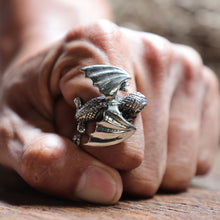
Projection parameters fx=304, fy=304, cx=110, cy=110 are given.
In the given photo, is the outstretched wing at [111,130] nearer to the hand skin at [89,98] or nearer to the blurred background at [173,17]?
the hand skin at [89,98]

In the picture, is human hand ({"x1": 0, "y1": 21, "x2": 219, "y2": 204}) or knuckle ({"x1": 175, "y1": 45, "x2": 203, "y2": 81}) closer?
human hand ({"x1": 0, "y1": 21, "x2": 219, "y2": 204})

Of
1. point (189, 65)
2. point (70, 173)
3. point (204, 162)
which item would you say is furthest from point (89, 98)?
point (204, 162)

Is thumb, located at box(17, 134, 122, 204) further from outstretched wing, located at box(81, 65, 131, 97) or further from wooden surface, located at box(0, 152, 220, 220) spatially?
outstretched wing, located at box(81, 65, 131, 97)

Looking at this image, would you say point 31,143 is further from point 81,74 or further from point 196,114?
point 196,114

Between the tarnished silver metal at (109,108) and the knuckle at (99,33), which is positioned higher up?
the knuckle at (99,33)

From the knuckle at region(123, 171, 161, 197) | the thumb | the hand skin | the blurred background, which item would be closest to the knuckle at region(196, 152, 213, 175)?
the hand skin

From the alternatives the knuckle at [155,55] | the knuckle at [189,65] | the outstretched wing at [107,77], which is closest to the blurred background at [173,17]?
the knuckle at [189,65]

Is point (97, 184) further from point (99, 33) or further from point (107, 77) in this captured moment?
point (99, 33)

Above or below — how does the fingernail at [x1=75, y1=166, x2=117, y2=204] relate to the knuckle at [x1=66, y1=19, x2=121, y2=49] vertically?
below
